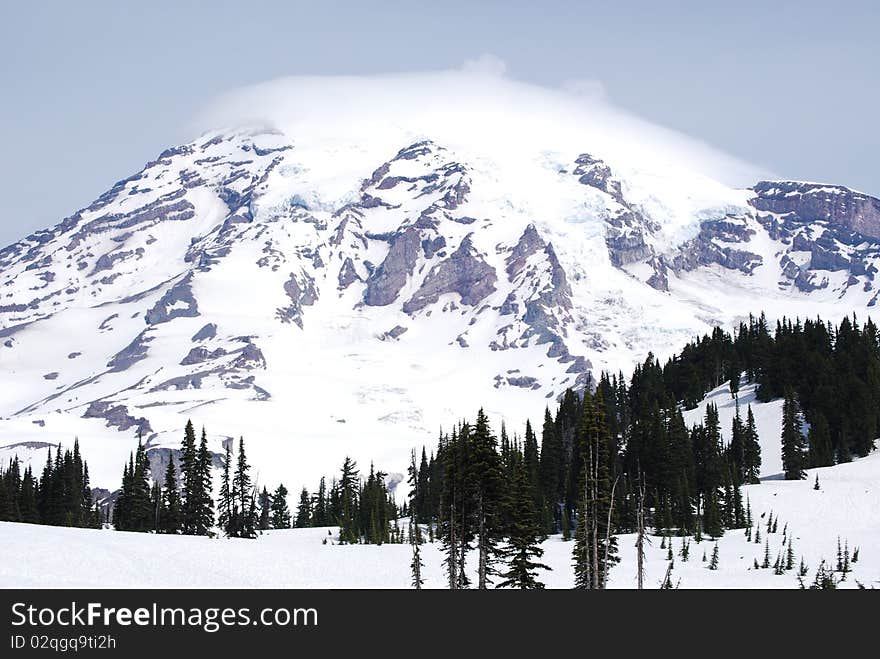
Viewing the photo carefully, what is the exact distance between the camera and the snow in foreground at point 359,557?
231 ft

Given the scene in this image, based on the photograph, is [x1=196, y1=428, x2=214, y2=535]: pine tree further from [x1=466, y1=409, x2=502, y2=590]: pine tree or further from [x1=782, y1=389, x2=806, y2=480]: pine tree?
[x1=466, y1=409, x2=502, y2=590]: pine tree

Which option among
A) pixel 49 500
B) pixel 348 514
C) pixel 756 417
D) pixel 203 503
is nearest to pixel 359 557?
pixel 203 503

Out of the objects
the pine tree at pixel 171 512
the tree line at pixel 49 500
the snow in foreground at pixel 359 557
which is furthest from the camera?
the pine tree at pixel 171 512

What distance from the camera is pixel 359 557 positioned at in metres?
103

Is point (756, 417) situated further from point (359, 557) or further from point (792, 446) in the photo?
point (359, 557)

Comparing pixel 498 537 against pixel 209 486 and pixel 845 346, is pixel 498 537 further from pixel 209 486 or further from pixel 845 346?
pixel 845 346

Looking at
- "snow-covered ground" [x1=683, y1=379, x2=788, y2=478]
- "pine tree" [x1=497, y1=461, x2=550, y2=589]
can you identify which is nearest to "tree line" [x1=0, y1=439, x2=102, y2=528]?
"pine tree" [x1=497, y1=461, x2=550, y2=589]

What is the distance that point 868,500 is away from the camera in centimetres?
11519

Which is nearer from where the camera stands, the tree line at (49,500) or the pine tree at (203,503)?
the tree line at (49,500)

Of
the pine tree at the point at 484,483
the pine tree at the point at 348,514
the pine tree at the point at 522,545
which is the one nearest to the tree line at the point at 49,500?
the pine tree at the point at 348,514

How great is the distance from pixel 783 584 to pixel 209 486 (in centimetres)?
7529

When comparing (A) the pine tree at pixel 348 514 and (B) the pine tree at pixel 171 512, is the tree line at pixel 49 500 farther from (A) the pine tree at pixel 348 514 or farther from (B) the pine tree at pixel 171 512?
(A) the pine tree at pixel 348 514

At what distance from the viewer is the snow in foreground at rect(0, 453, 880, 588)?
2773 inches

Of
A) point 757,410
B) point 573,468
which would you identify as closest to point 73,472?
point 573,468
